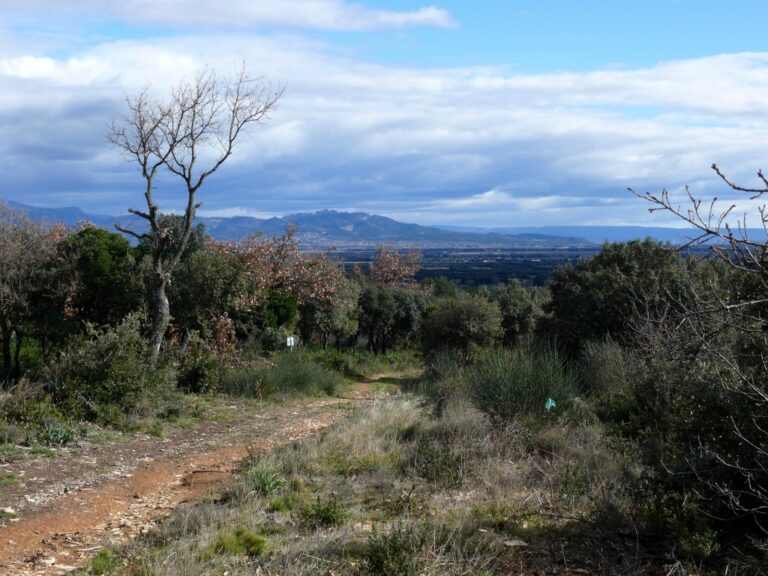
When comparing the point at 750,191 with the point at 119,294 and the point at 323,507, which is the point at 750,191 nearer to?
the point at 323,507

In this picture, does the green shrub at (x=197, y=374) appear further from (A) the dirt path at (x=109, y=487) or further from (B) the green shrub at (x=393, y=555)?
(B) the green shrub at (x=393, y=555)

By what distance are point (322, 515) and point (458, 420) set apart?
12.1ft

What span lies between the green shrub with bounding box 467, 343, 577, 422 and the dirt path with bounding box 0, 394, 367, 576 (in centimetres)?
349

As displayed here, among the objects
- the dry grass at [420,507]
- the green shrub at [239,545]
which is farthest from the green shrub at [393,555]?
the green shrub at [239,545]

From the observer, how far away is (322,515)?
752cm

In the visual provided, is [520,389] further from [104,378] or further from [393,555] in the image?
[104,378]

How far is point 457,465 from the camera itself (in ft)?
30.5

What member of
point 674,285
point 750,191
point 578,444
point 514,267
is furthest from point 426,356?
point 514,267

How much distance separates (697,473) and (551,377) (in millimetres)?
5673

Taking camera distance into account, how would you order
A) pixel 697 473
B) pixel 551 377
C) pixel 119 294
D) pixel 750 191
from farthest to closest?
pixel 119 294 → pixel 551 377 → pixel 697 473 → pixel 750 191

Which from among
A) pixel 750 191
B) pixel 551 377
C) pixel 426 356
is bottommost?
pixel 426 356

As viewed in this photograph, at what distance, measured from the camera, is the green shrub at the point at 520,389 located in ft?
37.0

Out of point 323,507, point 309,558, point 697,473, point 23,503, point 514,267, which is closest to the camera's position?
point 697,473

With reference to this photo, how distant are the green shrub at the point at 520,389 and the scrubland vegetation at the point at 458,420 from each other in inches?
1.3
